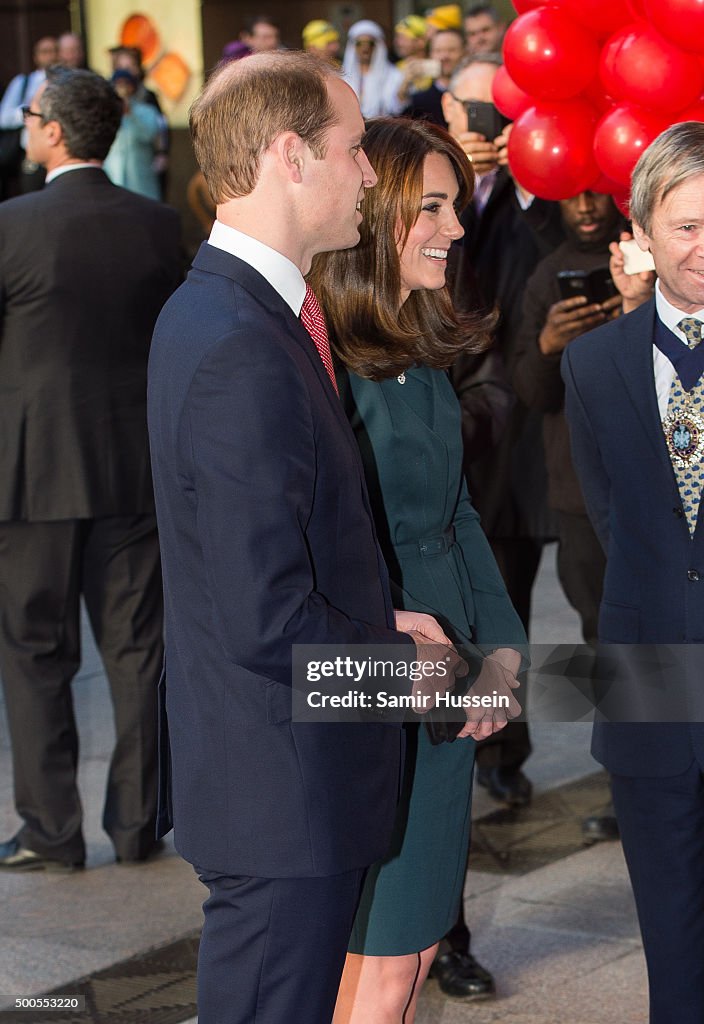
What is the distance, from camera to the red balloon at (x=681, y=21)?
318cm

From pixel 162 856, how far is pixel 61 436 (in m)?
1.31

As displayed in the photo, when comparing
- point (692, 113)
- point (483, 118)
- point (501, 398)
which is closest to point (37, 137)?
point (483, 118)

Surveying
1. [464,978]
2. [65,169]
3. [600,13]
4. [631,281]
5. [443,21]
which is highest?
[443,21]

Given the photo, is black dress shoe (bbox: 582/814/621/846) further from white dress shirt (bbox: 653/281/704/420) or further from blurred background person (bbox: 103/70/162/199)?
blurred background person (bbox: 103/70/162/199)

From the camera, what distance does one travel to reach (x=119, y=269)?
14.6ft

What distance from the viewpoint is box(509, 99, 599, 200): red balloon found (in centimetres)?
365

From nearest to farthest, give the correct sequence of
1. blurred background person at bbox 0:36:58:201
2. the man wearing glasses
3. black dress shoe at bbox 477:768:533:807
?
the man wearing glasses
black dress shoe at bbox 477:768:533:807
blurred background person at bbox 0:36:58:201

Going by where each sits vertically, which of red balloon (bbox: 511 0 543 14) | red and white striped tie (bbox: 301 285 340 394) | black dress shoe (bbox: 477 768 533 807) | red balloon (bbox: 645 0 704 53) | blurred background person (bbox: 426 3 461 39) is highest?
blurred background person (bbox: 426 3 461 39)

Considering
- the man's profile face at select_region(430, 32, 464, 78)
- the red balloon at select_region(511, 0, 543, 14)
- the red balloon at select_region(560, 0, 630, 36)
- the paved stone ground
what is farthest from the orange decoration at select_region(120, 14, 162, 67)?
the red balloon at select_region(560, 0, 630, 36)

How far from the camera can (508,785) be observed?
4.94 metres

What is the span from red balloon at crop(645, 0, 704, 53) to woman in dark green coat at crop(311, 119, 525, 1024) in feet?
2.41

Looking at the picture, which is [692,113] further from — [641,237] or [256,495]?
[256,495]

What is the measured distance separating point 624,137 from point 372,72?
29.5 ft

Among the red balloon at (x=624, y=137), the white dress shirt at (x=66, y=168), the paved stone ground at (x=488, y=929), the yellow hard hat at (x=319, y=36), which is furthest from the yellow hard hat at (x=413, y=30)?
the red balloon at (x=624, y=137)
